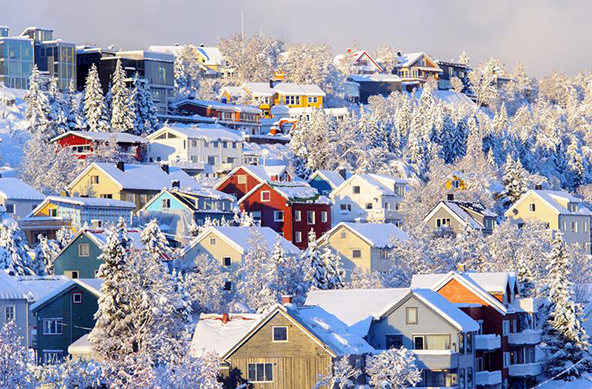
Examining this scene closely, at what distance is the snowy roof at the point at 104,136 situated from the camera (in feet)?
371

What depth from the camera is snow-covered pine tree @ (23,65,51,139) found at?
389 ft

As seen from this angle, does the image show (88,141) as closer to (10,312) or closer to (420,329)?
(10,312)

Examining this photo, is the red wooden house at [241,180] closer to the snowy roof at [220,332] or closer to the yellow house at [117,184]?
the yellow house at [117,184]

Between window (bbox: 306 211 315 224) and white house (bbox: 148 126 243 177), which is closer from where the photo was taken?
window (bbox: 306 211 315 224)

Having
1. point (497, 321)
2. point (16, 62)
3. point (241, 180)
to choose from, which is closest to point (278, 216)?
point (241, 180)

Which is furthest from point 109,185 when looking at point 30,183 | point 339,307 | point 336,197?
point 339,307

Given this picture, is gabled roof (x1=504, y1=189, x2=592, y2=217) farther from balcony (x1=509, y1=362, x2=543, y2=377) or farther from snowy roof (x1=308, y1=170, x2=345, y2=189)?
balcony (x1=509, y1=362, x2=543, y2=377)

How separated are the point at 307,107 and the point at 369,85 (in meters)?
26.4

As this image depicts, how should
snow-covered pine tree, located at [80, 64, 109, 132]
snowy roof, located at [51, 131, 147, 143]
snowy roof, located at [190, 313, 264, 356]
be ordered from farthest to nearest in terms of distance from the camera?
snow-covered pine tree, located at [80, 64, 109, 132]
snowy roof, located at [51, 131, 147, 143]
snowy roof, located at [190, 313, 264, 356]

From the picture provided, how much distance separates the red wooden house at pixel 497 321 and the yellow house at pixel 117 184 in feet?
112

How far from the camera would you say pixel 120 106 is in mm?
123625

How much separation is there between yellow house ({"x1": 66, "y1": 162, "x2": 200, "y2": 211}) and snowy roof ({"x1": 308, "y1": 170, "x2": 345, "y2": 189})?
15107 mm

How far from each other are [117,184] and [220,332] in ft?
142

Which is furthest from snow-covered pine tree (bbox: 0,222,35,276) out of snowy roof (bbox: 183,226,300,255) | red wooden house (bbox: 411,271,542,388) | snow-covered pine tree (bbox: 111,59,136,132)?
snow-covered pine tree (bbox: 111,59,136,132)
